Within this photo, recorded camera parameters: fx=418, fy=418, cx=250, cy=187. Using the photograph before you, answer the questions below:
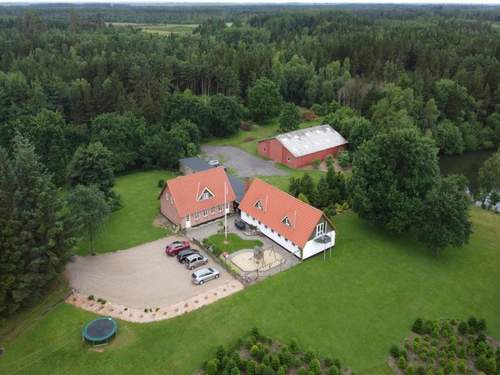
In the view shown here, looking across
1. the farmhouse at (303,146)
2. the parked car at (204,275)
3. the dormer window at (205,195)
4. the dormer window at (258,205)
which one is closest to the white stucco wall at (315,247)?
the dormer window at (258,205)

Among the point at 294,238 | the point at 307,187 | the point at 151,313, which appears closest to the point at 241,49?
the point at 307,187

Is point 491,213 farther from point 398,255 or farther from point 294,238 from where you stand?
point 294,238

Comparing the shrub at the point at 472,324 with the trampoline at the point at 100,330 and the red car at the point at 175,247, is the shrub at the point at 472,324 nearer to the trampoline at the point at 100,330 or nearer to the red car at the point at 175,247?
the red car at the point at 175,247

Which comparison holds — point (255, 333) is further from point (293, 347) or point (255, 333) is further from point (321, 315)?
point (321, 315)

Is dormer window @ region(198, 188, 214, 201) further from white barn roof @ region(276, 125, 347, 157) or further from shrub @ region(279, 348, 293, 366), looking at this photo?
white barn roof @ region(276, 125, 347, 157)

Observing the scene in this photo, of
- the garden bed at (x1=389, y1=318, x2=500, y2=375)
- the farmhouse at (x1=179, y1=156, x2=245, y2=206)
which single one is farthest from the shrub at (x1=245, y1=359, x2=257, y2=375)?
the farmhouse at (x1=179, y1=156, x2=245, y2=206)

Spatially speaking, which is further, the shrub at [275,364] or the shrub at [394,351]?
the shrub at [394,351]
